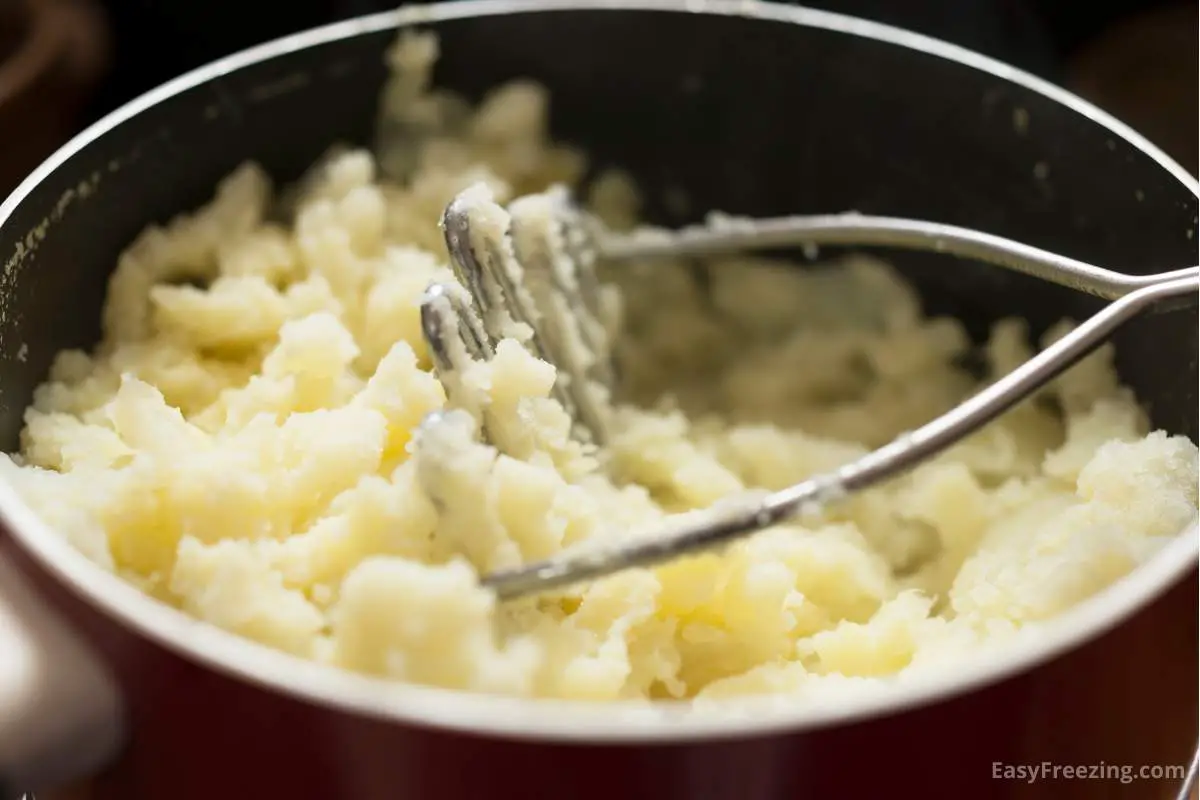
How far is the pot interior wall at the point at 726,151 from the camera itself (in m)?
0.63

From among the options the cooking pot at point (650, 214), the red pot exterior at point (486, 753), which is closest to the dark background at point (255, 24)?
the cooking pot at point (650, 214)

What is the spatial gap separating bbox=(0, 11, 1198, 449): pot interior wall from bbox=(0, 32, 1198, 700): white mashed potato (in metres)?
0.02

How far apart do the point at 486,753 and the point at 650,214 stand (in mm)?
582

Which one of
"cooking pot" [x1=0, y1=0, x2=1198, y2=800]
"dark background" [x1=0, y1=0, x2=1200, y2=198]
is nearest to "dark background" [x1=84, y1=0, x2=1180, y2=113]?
"dark background" [x1=0, y1=0, x2=1200, y2=198]

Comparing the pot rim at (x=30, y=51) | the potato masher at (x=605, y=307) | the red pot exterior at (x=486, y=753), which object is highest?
the pot rim at (x=30, y=51)

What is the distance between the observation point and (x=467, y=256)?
617 millimetres

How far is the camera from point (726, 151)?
852 millimetres

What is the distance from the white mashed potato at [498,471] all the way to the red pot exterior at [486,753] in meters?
0.03

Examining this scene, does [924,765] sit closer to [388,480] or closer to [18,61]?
[388,480]

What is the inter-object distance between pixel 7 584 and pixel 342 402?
193 mm

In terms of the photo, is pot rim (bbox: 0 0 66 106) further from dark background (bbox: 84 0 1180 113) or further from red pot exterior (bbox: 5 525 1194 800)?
red pot exterior (bbox: 5 525 1194 800)

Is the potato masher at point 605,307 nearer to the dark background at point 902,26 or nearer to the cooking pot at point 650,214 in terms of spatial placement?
the cooking pot at point 650,214

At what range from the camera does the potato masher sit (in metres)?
0.47

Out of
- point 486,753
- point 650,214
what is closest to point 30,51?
point 650,214
